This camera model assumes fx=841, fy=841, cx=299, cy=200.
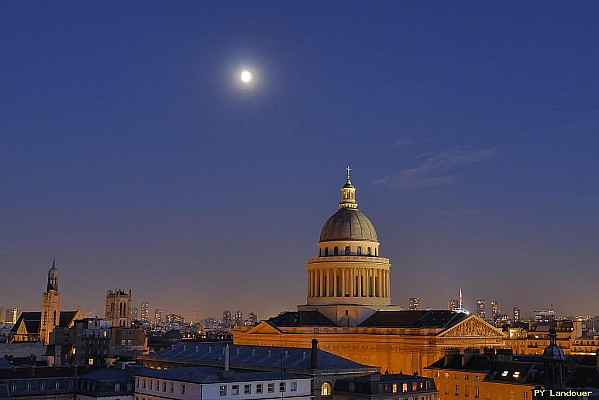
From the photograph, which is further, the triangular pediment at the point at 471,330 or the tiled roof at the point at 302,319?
the tiled roof at the point at 302,319

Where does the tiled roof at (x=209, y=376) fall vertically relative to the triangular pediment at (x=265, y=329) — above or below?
below

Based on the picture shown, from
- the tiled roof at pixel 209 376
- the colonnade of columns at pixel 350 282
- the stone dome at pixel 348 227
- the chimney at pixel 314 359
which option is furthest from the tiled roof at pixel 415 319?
the tiled roof at pixel 209 376

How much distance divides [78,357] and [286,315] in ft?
148

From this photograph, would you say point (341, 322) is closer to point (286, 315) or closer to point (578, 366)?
point (286, 315)

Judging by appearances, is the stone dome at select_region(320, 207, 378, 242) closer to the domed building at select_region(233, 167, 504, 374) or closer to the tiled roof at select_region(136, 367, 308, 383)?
the domed building at select_region(233, 167, 504, 374)

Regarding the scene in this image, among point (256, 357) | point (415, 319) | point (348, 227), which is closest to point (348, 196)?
point (348, 227)

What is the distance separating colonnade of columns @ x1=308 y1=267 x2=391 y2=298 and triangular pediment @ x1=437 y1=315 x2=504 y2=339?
24834mm

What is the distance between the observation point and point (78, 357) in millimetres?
167500

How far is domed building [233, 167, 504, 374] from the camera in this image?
13388 centimetres

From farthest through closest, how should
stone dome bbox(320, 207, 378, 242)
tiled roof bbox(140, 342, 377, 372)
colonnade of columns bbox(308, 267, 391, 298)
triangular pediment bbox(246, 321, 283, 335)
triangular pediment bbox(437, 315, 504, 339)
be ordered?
stone dome bbox(320, 207, 378, 242) < colonnade of columns bbox(308, 267, 391, 298) < triangular pediment bbox(246, 321, 283, 335) < triangular pediment bbox(437, 315, 504, 339) < tiled roof bbox(140, 342, 377, 372)

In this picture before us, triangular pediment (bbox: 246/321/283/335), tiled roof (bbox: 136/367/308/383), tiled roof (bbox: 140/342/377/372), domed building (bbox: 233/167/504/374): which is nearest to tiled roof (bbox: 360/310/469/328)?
domed building (bbox: 233/167/504/374)

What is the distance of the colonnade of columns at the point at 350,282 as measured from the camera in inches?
6102

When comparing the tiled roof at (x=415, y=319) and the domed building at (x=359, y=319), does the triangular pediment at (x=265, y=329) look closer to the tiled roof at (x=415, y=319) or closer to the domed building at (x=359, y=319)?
the domed building at (x=359, y=319)

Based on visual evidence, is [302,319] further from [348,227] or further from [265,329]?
[348,227]
